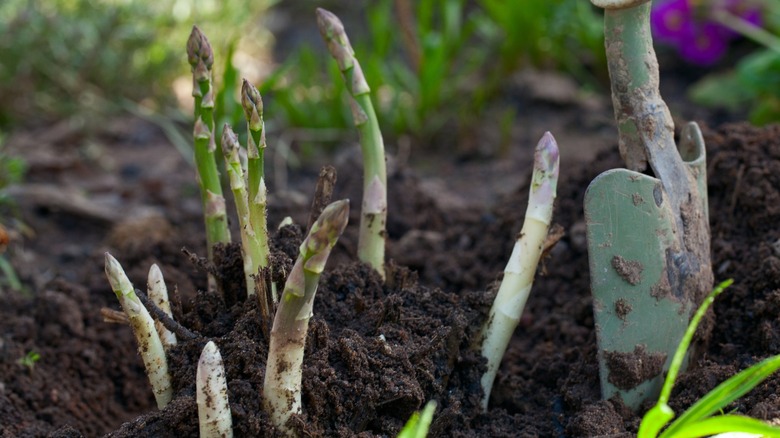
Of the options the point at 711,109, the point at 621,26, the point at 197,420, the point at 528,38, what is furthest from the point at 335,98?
the point at 197,420

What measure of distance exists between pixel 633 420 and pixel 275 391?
68 cm

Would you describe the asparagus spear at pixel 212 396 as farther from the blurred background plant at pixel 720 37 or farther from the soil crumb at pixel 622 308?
the blurred background plant at pixel 720 37

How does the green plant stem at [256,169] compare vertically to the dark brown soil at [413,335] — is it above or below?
above

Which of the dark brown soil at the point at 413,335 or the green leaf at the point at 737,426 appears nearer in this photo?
the green leaf at the point at 737,426

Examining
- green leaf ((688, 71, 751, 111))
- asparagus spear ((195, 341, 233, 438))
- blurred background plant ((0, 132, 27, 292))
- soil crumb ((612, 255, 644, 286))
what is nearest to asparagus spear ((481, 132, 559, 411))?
soil crumb ((612, 255, 644, 286))

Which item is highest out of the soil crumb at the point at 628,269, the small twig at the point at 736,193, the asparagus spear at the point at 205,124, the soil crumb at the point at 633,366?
the asparagus spear at the point at 205,124

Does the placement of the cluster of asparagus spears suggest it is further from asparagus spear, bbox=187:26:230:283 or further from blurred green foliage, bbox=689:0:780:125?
blurred green foliage, bbox=689:0:780:125

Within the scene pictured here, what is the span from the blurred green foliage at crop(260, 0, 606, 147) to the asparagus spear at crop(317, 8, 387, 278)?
176 cm

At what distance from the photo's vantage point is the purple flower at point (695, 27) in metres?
4.20

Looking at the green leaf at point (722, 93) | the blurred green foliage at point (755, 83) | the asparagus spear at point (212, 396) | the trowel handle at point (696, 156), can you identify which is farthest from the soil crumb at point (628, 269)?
the green leaf at point (722, 93)

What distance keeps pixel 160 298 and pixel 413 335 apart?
0.47 meters

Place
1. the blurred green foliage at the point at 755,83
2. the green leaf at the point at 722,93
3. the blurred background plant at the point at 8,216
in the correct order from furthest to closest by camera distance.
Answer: the green leaf at the point at 722,93, the blurred green foliage at the point at 755,83, the blurred background plant at the point at 8,216

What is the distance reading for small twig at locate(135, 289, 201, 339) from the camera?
1436 mm

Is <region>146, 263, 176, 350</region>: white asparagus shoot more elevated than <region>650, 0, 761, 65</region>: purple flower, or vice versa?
<region>650, 0, 761, 65</region>: purple flower
